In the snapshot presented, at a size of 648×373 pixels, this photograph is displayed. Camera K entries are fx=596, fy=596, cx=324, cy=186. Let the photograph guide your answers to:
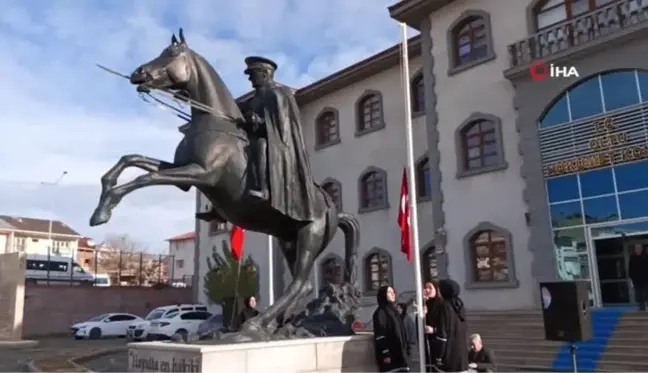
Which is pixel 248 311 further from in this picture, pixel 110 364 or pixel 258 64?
pixel 110 364

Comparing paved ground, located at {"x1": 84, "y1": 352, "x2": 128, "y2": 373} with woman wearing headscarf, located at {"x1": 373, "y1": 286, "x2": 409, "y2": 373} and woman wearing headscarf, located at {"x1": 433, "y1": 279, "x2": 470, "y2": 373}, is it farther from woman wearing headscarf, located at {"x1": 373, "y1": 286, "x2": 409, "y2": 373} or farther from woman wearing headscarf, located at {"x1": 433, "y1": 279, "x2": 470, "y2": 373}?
woman wearing headscarf, located at {"x1": 433, "y1": 279, "x2": 470, "y2": 373}

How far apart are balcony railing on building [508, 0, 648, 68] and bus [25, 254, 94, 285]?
30.5 meters

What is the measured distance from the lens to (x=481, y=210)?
18.9 metres

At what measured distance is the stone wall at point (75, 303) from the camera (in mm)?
32688

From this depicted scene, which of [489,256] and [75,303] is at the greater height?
[489,256]

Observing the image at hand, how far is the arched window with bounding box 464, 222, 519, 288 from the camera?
17.9m

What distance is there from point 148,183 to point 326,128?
22.2m

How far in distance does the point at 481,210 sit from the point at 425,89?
16.4 ft

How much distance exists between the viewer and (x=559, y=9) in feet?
58.3

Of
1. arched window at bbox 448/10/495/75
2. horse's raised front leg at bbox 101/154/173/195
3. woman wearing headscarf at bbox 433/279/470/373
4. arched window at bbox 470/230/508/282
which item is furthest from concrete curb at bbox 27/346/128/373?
arched window at bbox 448/10/495/75

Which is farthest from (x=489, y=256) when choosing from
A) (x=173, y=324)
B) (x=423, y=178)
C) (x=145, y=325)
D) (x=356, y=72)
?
(x=145, y=325)

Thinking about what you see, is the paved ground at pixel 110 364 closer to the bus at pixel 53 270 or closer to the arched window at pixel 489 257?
the arched window at pixel 489 257

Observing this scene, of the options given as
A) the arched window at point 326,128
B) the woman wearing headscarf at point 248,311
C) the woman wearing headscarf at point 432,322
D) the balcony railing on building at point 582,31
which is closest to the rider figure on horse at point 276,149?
the woman wearing headscarf at point 432,322

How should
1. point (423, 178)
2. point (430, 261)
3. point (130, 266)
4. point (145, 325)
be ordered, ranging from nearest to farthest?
1. point (430, 261)
2. point (423, 178)
3. point (145, 325)
4. point (130, 266)
